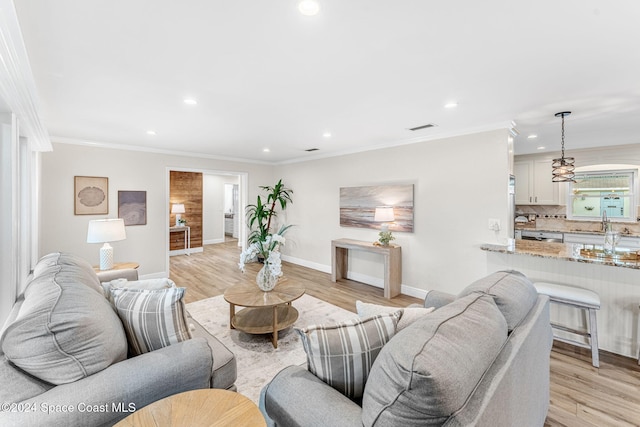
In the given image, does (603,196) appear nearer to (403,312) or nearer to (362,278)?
(362,278)

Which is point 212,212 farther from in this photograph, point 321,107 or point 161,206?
point 321,107

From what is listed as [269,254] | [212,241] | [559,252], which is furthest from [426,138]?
[212,241]

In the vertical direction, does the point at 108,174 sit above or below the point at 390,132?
below

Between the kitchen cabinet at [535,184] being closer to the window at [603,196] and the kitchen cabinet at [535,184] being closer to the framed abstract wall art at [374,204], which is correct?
the window at [603,196]

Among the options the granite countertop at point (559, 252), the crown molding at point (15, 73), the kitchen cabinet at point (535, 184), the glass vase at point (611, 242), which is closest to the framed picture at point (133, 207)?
the crown molding at point (15, 73)

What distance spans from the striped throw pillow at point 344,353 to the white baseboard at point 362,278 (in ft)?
9.75

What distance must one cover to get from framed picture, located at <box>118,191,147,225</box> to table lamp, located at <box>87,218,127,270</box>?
120 centimetres

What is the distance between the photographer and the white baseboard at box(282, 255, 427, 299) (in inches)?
160

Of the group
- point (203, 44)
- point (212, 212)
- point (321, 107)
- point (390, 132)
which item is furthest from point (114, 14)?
point (212, 212)

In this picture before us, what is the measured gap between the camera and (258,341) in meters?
2.75

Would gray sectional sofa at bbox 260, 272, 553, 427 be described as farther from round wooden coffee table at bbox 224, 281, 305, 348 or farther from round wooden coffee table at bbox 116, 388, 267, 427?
round wooden coffee table at bbox 224, 281, 305, 348

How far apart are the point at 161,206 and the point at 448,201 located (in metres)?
4.73

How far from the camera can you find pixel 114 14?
1.43 m

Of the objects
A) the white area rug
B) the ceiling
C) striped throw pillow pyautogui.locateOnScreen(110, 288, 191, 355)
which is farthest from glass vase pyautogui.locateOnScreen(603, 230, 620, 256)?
striped throw pillow pyautogui.locateOnScreen(110, 288, 191, 355)
